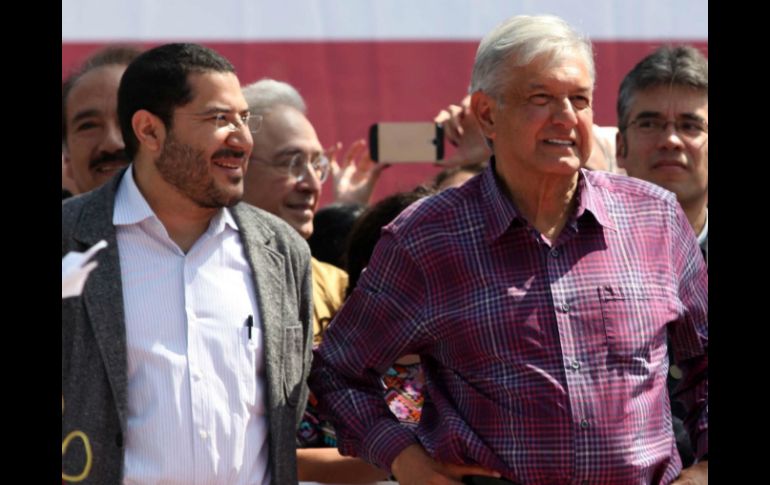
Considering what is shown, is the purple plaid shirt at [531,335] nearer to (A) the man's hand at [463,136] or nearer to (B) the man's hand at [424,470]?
(B) the man's hand at [424,470]

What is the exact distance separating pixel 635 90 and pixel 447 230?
1544 millimetres

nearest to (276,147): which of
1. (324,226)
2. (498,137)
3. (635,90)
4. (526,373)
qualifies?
(324,226)

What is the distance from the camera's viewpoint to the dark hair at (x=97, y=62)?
4.44m

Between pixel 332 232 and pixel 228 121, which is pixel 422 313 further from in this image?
pixel 332 232

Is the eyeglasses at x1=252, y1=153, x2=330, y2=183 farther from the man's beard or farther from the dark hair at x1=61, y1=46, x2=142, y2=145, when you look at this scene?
the man's beard

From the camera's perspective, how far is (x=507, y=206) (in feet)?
9.57

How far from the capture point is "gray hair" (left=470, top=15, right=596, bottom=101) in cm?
289

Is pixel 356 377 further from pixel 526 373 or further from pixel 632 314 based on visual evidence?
pixel 632 314

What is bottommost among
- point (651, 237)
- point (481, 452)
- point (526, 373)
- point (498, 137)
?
point (481, 452)

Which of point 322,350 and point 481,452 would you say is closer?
point 481,452

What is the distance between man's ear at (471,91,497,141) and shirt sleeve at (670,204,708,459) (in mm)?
489

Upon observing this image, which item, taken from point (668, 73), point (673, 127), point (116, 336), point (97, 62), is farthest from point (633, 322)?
point (97, 62)

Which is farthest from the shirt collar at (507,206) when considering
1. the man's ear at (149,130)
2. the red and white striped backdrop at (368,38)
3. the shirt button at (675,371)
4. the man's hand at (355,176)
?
the red and white striped backdrop at (368,38)

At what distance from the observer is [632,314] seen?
2838mm
